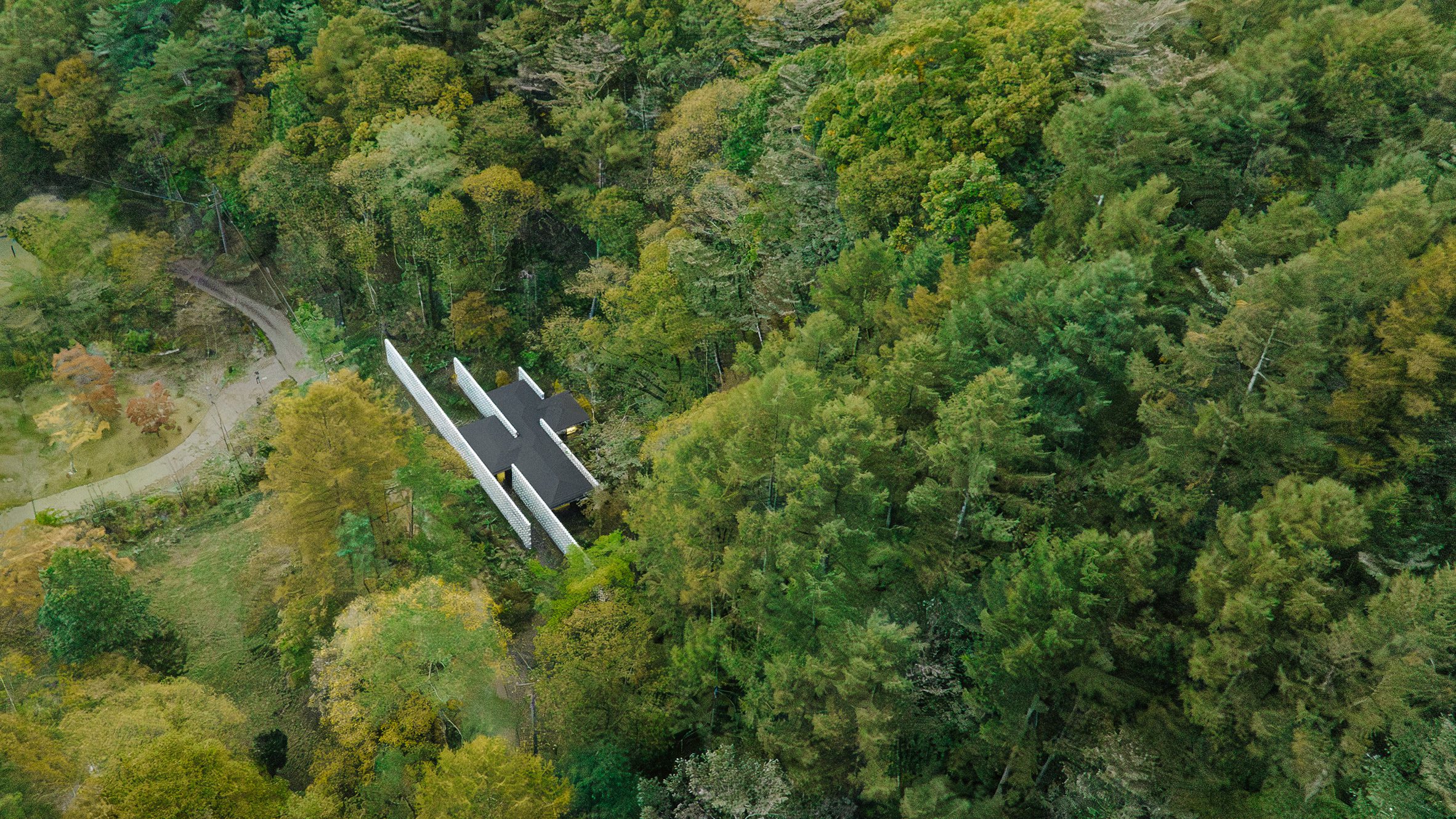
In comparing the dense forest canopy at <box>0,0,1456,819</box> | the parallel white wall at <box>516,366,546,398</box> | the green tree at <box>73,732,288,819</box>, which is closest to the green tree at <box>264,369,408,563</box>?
the dense forest canopy at <box>0,0,1456,819</box>

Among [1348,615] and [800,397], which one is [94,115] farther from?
[1348,615]

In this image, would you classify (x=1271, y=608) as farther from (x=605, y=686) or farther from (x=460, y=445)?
(x=460, y=445)

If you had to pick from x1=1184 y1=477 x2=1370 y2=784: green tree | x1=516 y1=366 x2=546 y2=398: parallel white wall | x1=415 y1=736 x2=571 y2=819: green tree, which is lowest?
x1=516 y1=366 x2=546 y2=398: parallel white wall

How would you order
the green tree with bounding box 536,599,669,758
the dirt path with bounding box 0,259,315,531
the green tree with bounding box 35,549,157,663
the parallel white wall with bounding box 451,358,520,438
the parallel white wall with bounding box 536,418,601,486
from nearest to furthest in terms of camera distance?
the green tree with bounding box 536,599,669,758, the green tree with bounding box 35,549,157,663, the parallel white wall with bounding box 536,418,601,486, the parallel white wall with bounding box 451,358,520,438, the dirt path with bounding box 0,259,315,531

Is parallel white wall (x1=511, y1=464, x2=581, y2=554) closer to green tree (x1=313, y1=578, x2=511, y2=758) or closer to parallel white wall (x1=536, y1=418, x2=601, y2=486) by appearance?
parallel white wall (x1=536, y1=418, x2=601, y2=486)

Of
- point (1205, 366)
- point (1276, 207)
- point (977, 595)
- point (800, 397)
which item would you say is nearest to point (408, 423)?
point (800, 397)

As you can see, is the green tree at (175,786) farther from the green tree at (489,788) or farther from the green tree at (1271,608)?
the green tree at (1271,608)

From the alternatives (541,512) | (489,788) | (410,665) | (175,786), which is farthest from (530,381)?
(175,786)
